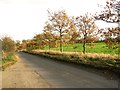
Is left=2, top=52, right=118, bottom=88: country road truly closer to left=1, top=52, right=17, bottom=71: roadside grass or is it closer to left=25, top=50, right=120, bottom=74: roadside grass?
left=25, top=50, right=120, bottom=74: roadside grass

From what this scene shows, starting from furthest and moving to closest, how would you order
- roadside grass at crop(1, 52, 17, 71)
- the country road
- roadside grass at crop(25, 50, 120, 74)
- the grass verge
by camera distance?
roadside grass at crop(1, 52, 17, 71) → the grass verge → roadside grass at crop(25, 50, 120, 74) → the country road

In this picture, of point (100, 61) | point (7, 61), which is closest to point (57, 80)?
point (100, 61)

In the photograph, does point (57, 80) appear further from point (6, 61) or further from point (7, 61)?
point (7, 61)

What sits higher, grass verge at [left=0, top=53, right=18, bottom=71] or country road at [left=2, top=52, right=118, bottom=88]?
grass verge at [left=0, top=53, right=18, bottom=71]

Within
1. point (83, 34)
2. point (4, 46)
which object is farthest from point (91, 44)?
point (4, 46)

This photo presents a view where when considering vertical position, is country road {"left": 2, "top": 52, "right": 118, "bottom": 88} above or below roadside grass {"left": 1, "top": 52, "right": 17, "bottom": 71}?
below

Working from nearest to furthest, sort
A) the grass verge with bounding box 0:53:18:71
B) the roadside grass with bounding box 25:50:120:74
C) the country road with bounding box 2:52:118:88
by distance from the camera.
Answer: the country road with bounding box 2:52:118:88, the roadside grass with bounding box 25:50:120:74, the grass verge with bounding box 0:53:18:71

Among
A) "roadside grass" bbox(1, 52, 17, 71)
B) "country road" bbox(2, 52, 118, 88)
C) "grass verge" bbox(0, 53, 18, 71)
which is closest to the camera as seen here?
"country road" bbox(2, 52, 118, 88)

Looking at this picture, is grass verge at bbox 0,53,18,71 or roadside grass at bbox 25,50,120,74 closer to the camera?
roadside grass at bbox 25,50,120,74

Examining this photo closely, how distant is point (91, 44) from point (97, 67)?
22.4m

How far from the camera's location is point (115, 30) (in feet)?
68.1

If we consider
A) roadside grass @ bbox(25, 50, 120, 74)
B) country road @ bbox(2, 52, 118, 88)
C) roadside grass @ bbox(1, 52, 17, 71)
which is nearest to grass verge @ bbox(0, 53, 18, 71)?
roadside grass @ bbox(1, 52, 17, 71)

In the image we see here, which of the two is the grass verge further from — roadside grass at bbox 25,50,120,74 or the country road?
roadside grass at bbox 25,50,120,74

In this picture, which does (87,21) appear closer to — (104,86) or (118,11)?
(118,11)
